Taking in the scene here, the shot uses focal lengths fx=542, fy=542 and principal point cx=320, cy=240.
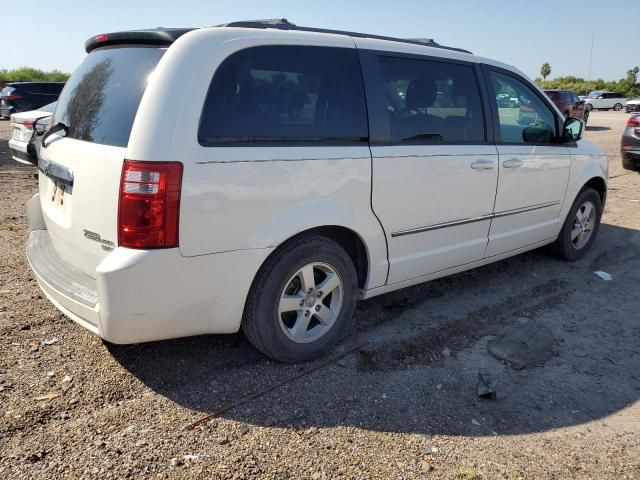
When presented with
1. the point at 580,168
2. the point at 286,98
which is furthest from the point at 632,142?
the point at 286,98

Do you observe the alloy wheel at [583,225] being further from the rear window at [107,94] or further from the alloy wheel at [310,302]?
the rear window at [107,94]

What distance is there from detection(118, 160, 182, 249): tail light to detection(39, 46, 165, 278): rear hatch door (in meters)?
0.07

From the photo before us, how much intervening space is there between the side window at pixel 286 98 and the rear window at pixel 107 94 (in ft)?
1.31

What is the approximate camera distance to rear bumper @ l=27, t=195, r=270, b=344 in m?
2.67

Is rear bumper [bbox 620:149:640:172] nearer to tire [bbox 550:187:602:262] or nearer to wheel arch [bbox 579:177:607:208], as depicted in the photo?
wheel arch [bbox 579:177:607:208]

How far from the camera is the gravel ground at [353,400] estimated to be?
8.46ft

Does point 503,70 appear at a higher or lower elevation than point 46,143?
higher

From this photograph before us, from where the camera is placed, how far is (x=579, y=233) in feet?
Answer: 18.7

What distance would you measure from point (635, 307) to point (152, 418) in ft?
12.9

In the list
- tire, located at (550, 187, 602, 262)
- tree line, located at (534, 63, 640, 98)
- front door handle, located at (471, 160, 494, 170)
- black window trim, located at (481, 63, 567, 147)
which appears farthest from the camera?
tree line, located at (534, 63, 640, 98)

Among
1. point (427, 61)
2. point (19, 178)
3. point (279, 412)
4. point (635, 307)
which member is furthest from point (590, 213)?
point (19, 178)

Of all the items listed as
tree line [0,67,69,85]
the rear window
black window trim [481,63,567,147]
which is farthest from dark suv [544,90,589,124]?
tree line [0,67,69,85]

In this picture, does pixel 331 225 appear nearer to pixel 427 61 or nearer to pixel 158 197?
pixel 158 197

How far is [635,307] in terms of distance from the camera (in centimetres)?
456
